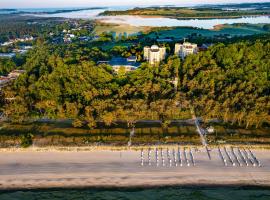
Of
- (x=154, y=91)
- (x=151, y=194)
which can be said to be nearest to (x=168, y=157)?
(x=151, y=194)

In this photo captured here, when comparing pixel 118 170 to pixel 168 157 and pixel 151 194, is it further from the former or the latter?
pixel 168 157

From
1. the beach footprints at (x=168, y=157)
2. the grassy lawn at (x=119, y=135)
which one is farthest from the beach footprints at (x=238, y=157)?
the beach footprints at (x=168, y=157)

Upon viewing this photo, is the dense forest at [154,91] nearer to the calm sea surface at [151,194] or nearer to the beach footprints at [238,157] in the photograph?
the beach footprints at [238,157]

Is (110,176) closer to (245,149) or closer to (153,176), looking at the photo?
(153,176)

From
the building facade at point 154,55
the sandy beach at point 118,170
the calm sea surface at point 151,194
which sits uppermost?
the building facade at point 154,55

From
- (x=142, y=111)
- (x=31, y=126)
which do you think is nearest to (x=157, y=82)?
(x=142, y=111)

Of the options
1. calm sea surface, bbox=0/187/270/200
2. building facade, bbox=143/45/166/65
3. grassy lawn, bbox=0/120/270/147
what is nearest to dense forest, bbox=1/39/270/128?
grassy lawn, bbox=0/120/270/147
